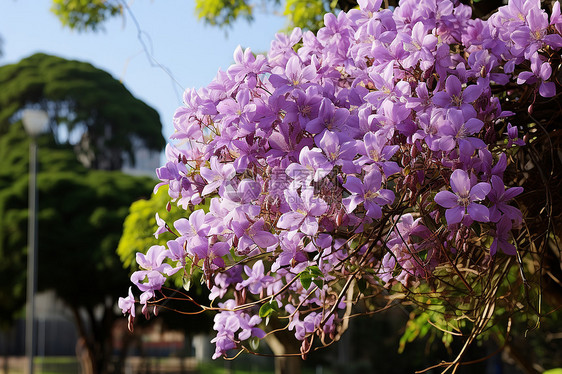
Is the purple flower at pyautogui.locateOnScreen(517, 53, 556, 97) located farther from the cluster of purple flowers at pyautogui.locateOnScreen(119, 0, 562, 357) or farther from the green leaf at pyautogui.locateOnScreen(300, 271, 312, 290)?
the green leaf at pyautogui.locateOnScreen(300, 271, 312, 290)

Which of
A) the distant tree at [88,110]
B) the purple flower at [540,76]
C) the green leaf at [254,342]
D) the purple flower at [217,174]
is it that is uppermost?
the distant tree at [88,110]

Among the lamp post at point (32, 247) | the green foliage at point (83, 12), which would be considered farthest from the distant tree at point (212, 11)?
the lamp post at point (32, 247)

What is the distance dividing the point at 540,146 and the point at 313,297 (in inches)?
38.8

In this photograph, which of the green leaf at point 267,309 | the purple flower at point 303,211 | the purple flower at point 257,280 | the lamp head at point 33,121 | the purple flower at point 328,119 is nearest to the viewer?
the purple flower at point 303,211

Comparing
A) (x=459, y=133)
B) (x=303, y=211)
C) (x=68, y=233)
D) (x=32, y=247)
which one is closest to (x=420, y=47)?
(x=459, y=133)

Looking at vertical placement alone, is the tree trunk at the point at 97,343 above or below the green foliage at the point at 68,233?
below

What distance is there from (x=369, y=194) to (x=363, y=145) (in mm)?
125

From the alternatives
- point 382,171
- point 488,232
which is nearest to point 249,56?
point 382,171

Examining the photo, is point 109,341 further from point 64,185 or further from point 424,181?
point 424,181

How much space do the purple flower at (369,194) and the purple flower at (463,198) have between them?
12cm

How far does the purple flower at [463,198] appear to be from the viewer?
1578mm

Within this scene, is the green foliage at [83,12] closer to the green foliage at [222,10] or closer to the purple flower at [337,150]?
the green foliage at [222,10]

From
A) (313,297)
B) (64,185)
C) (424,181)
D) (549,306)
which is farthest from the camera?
(64,185)

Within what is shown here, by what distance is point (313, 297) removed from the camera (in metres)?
2.65
